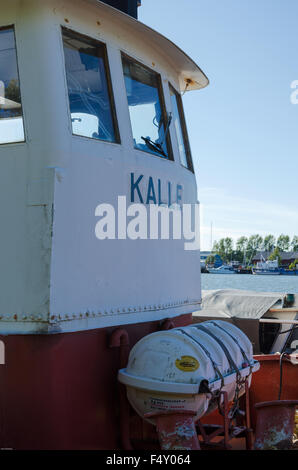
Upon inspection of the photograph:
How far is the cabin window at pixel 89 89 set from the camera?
511cm

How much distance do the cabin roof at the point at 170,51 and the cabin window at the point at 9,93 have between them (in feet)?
2.82

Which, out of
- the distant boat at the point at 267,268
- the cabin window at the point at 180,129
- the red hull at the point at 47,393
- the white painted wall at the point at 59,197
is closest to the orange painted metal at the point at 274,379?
the cabin window at the point at 180,129

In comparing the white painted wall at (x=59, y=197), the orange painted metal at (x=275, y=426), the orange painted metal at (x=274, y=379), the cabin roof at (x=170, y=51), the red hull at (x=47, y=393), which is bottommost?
the orange painted metal at (x=274, y=379)

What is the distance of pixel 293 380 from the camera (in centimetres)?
847

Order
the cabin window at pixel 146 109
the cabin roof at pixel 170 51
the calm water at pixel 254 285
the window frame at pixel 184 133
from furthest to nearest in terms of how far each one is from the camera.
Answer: the calm water at pixel 254 285 → the window frame at pixel 184 133 → the cabin window at pixel 146 109 → the cabin roof at pixel 170 51

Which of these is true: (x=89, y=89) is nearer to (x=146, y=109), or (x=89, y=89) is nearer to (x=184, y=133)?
(x=146, y=109)

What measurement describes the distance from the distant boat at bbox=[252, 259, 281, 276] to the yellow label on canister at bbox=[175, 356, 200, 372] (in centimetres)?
11407

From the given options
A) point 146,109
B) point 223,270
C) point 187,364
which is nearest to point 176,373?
point 187,364

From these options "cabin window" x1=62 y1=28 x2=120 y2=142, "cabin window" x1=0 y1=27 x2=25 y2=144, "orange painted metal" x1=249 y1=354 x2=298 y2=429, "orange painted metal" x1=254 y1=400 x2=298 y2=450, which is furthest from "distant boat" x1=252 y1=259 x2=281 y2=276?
"cabin window" x1=0 y1=27 x2=25 y2=144

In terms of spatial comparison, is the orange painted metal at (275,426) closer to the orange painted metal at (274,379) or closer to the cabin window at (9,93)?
the orange painted metal at (274,379)

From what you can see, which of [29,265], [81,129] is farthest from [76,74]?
[29,265]

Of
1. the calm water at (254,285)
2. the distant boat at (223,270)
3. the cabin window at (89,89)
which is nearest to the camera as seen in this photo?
the cabin window at (89,89)

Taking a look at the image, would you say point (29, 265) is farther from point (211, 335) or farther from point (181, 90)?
point (181, 90)

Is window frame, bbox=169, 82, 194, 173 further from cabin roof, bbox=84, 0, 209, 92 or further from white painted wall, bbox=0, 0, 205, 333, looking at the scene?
white painted wall, bbox=0, 0, 205, 333
